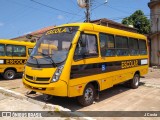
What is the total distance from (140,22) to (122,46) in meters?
29.9

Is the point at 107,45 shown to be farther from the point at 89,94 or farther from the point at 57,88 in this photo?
the point at 57,88

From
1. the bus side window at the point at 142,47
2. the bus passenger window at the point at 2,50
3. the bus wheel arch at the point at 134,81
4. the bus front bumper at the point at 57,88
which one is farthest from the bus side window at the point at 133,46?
the bus passenger window at the point at 2,50

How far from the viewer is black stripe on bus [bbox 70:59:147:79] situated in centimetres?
708

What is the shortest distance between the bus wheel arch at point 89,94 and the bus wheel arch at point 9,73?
766cm

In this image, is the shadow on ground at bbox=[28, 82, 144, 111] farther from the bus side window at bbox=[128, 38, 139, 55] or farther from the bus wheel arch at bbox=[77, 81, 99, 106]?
the bus side window at bbox=[128, 38, 139, 55]

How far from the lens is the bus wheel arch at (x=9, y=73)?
46.0 ft

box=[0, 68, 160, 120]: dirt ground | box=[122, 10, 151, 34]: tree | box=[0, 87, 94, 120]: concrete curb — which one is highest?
box=[122, 10, 151, 34]: tree

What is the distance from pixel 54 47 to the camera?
744 centimetres

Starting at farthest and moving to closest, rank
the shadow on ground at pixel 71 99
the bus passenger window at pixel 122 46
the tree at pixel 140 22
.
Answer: the tree at pixel 140 22, the bus passenger window at pixel 122 46, the shadow on ground at pixel 71 99

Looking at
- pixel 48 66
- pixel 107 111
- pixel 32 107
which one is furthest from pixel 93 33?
pixel 32 107

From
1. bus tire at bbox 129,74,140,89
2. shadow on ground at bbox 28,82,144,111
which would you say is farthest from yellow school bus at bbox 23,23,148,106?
bus tire at bbox 129,74,140,89

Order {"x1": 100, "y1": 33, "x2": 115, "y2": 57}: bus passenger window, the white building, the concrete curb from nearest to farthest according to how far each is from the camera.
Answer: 1. the concrete curb
2. {"x1": 100, "y1": 33, "x2": 115, "y2": 57}: bus passenger window
3. the white building

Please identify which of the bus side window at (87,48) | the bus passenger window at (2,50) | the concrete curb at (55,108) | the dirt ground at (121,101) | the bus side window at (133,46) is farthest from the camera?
the bus passenger window at (2,50)

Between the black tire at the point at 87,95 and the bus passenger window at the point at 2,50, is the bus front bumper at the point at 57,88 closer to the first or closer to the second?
the black tire at the point at 87,95
